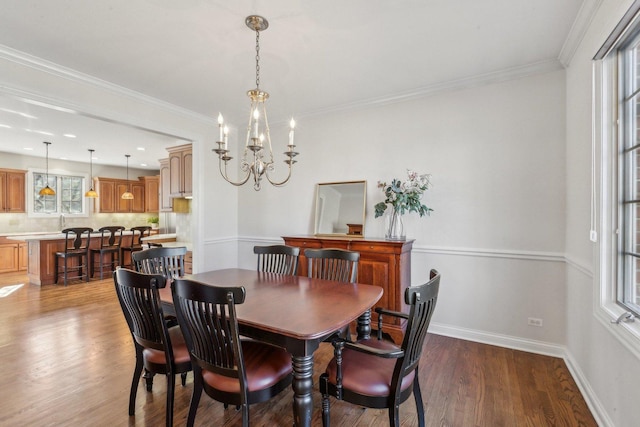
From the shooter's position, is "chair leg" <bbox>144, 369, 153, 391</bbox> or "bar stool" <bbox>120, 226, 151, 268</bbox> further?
"bar stool" <bbox>120, 226, 151, 268</bbox>

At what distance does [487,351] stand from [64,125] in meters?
6.44

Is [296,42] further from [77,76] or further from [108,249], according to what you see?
[108,249]

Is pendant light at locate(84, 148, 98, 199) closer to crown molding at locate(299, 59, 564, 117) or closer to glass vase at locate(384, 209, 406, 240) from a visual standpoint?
crown molding at locate(299, 59, 564, 117)

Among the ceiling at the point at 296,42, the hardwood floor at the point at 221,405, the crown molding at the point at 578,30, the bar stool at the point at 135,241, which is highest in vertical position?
the ceiling at the point at 296,42

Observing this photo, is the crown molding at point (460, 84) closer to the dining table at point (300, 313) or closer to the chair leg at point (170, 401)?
the dining table at point (300, 313)

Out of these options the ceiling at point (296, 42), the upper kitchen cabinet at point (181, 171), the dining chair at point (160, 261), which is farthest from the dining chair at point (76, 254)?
the dining chair at point (160, 261)

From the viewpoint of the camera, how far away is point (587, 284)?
2.23m

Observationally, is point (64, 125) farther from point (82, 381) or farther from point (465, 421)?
point (465, 421)

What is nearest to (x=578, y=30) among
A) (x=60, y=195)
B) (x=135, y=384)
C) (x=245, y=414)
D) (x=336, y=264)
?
(x=336, y=264)

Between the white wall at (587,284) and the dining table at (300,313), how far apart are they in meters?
1.35

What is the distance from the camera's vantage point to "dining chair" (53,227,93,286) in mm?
5766

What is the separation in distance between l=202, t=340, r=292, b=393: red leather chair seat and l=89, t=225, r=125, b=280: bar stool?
5.80 metres

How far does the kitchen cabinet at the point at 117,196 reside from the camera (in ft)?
27.4

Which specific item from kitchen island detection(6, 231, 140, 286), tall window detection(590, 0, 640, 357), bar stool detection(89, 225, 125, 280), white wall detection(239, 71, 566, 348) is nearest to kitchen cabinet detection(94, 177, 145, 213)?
bar stool detection(89, 225, 125, 280)
